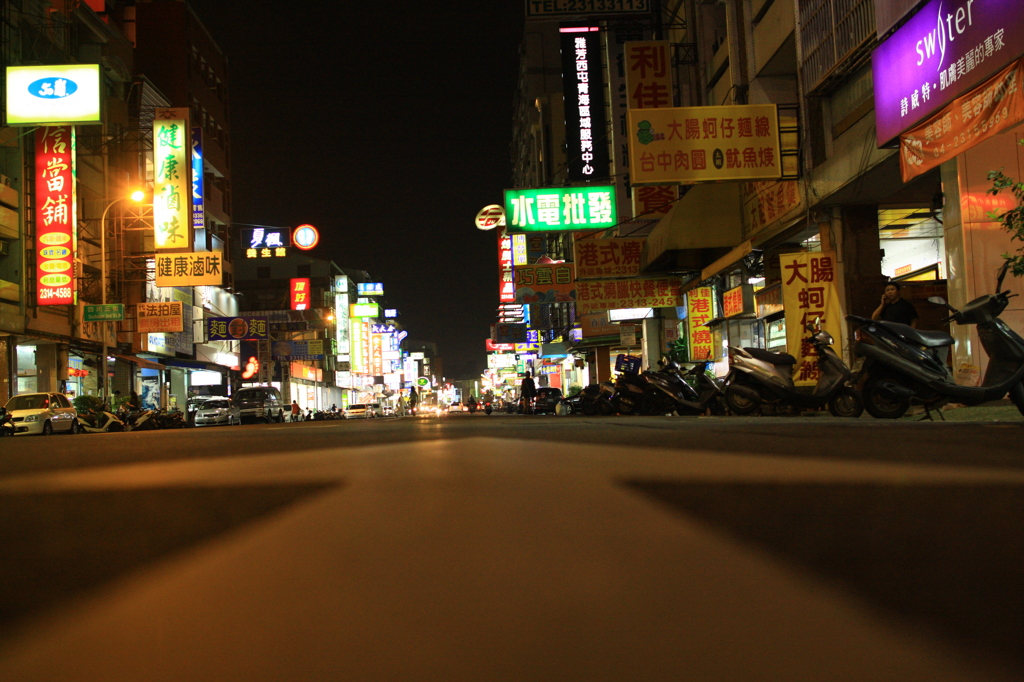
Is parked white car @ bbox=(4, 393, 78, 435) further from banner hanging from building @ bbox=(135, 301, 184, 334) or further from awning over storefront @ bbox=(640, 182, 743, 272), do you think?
awning over storefront @ bbox=(640, 182, 743, 272)

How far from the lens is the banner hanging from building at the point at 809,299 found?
14891 millimetres

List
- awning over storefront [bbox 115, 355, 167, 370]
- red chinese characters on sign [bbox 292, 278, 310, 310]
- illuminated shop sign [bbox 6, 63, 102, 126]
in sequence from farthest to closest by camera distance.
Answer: red chinese characters on sign [bbox 292, 278, 310, 310], awning over storefront [bbox 115, 355, 167, 370], illuminated shop sign [bbox 6, 63, 102, 126]

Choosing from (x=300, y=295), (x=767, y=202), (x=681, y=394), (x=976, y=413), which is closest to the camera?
(x=976, y=413)

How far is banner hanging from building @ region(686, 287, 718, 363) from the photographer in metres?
23.3

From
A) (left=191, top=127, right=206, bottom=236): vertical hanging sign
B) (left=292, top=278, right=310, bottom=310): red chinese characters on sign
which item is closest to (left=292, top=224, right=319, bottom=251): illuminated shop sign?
(left=292, top=278, right=310, bottom=310): red chinese characters on sign

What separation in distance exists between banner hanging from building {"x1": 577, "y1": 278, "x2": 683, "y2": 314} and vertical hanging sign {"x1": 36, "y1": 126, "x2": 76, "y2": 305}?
1598cm

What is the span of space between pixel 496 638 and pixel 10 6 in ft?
107

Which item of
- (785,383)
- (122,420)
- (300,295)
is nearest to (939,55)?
(785,383)

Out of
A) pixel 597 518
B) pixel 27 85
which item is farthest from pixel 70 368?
pixel 597 518

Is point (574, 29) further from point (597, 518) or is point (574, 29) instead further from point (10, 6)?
point (597, 518)

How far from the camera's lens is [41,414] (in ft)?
75.9

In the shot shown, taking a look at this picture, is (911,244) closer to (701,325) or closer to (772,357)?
(772,357)

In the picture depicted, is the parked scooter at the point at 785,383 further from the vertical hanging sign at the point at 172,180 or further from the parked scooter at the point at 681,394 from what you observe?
the vertical hanging sign at the point at 172,180

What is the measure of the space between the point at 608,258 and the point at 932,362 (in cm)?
1558
